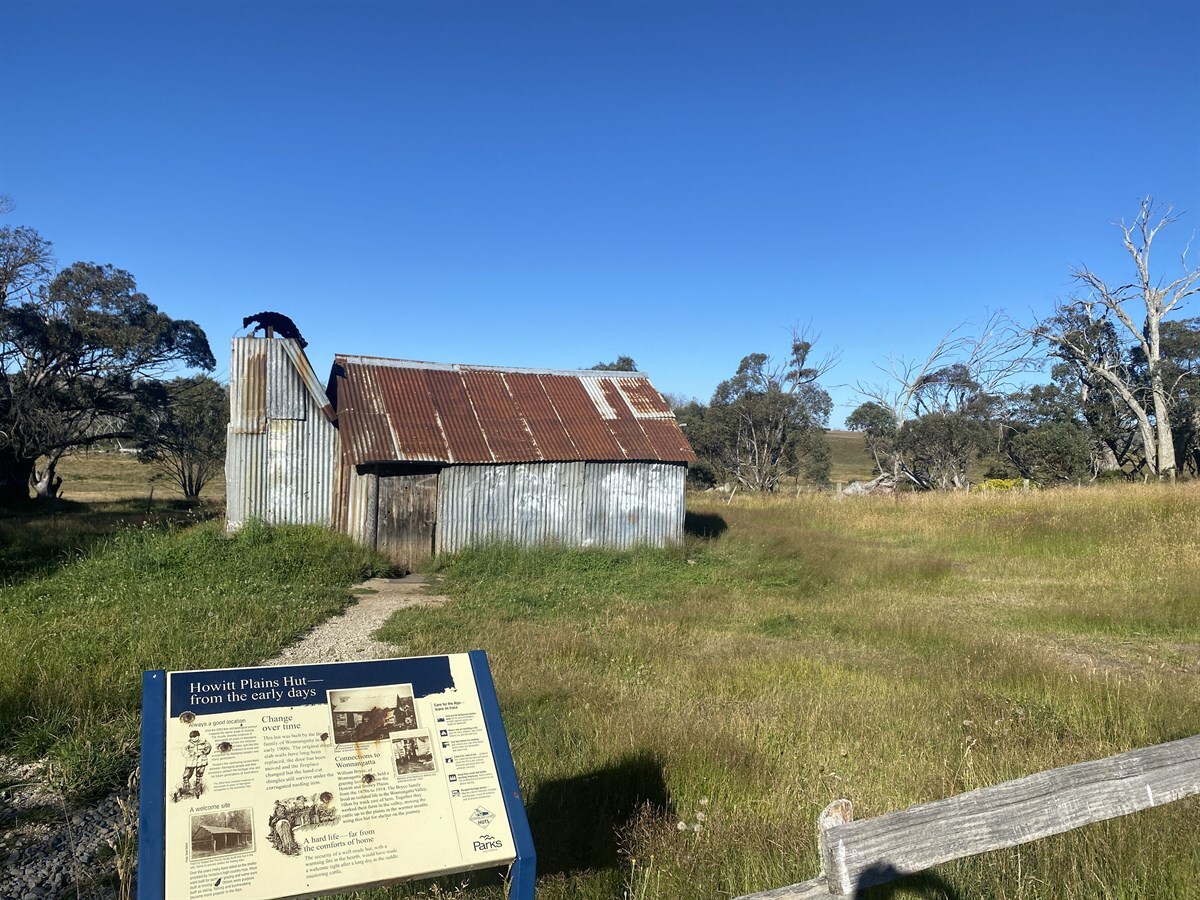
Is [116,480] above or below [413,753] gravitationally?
above

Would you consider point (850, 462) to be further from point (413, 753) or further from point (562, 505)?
point (413, 753)

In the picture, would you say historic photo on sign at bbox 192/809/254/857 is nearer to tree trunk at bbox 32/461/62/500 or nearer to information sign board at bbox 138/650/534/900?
information sign board at bbox 138/650/534/900

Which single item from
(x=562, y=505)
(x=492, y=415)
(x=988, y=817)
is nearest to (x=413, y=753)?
(x=988, y=817)

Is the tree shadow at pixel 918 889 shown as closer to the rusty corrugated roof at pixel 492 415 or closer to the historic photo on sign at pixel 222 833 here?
the historic photo on sign at pixel 222 833

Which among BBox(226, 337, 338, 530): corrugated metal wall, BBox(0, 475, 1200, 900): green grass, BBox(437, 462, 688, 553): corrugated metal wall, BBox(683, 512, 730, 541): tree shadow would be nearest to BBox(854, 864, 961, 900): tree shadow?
BBox(0, 475, 1200, 900): green grass

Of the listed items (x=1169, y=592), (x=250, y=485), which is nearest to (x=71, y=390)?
(x=250, y=485)

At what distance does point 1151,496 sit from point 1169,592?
8.32 m

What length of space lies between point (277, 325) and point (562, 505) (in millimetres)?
7536

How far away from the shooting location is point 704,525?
21.4 m

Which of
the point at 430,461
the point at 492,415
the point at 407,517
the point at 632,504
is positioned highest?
the point at 492,415

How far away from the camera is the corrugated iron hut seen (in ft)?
52.0

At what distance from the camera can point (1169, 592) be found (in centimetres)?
1238

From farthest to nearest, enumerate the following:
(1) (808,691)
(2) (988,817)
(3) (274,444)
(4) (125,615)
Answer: (3) (274,444), (4) (125,615), (1) (808,691), (2) (988,817)

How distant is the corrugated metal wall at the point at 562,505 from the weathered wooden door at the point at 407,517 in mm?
227
